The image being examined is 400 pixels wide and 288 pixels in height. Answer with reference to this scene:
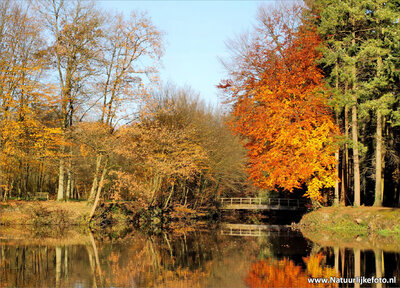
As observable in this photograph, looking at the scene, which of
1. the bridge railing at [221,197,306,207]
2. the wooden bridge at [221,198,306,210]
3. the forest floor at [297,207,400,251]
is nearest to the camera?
the forest floor at [297,207,400,251]

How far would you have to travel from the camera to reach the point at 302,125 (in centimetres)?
2358

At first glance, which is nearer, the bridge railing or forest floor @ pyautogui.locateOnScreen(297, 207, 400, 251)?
forest floor @ pyautogui.locateOnScreen(297, 207, 400, 251)

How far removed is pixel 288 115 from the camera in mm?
23922

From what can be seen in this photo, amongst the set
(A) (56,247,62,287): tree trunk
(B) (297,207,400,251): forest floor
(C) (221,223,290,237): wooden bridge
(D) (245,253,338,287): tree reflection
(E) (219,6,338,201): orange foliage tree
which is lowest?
(C) (221,223,290,237): wooden bridge

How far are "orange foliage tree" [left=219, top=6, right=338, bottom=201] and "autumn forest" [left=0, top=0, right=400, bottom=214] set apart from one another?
0.07m

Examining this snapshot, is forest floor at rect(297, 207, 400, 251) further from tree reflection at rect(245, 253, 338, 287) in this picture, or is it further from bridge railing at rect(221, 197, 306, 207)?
bridge railing at rect(221, 197, 306, 207)

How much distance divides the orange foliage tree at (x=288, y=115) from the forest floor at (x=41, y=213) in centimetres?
1048

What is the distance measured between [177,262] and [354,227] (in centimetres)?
1229

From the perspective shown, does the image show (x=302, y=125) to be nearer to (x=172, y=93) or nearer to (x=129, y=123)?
(x=129, y=123)

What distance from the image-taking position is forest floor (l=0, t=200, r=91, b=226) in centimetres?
2478

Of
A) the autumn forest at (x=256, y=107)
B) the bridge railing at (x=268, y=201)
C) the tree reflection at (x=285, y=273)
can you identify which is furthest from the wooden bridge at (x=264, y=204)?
the tree reflection at (x=285, y=273)

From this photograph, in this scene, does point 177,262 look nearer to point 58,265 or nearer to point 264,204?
point 58,265

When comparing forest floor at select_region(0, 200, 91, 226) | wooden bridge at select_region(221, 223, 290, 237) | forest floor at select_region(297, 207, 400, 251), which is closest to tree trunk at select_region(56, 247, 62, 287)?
forest floor at select_region(297, 207, 400, 251)

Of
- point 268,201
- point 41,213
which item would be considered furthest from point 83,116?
point 268,201
